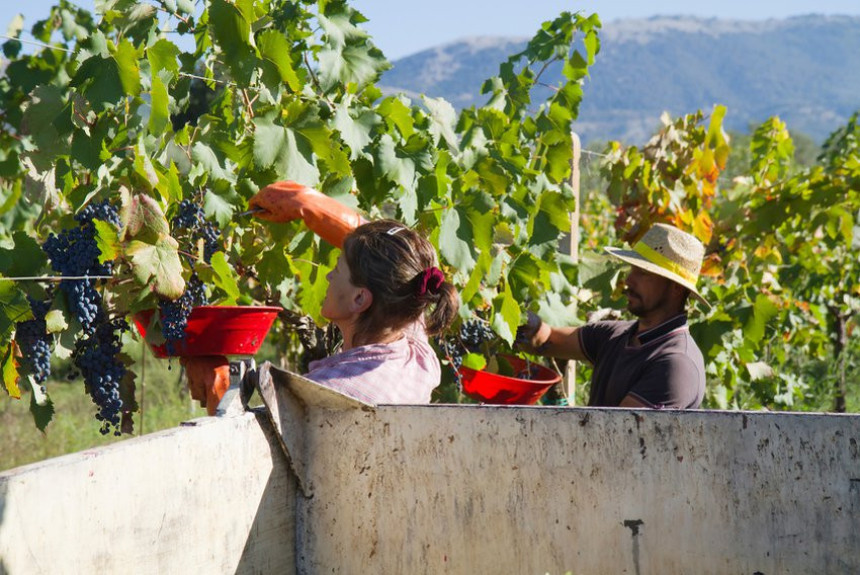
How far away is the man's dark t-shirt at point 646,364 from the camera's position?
2867 mm

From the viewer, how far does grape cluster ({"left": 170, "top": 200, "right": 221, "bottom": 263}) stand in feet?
8.61

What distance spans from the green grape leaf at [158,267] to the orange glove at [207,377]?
31 cm

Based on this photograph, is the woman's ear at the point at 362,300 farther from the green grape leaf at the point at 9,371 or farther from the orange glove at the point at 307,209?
the green grape leaf at the point at 9,371

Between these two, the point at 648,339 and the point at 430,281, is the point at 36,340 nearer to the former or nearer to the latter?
the point at 430,281

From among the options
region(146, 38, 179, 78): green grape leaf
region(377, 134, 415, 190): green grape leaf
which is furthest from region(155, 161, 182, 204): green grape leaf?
region(377, 134, 415, 190): green grape leaf

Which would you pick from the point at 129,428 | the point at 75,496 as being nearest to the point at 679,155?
the point at 129,428

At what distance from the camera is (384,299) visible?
7.74 ft

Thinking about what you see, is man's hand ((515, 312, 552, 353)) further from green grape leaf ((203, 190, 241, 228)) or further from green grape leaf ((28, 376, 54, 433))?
green grape leaf ((28, 376, 54, 433))

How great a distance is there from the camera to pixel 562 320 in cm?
372

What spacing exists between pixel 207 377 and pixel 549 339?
130 centimetres

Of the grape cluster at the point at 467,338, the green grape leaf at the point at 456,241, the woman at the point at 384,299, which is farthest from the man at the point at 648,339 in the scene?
the woman at the point at 384,299

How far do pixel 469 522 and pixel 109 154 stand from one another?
1.11 m

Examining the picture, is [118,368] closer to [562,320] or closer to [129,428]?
[129,428]

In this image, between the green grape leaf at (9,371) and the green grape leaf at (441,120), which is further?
the green grape leaf at (441,120)
